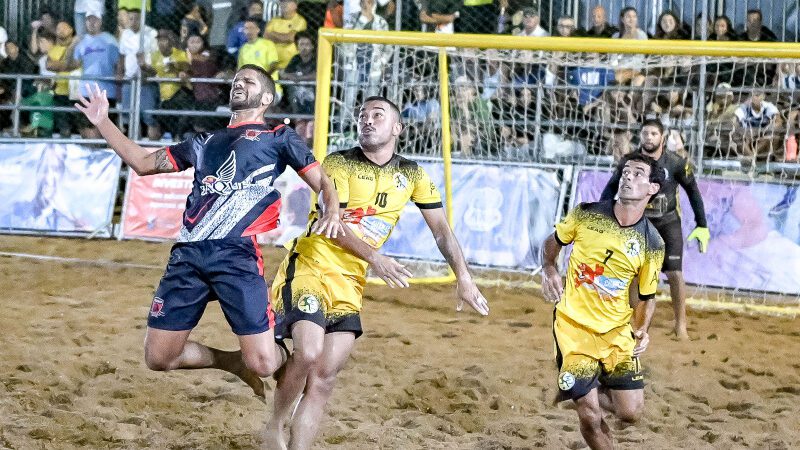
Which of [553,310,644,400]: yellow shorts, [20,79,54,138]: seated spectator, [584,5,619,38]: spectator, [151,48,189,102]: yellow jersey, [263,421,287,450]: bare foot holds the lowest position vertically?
[263,421,287,450]: bare foot

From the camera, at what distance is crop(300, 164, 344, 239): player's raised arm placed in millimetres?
5422

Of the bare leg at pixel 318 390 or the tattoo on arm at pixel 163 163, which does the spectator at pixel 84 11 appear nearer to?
the tattoo on arm at pixel 163 163

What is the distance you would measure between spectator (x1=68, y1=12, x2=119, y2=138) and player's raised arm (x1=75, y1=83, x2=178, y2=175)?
10.3 meters

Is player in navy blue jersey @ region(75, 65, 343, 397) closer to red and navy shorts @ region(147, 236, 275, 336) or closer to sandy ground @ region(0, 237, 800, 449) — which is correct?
red and navy shorts @ region(147, 236, 275, 336)

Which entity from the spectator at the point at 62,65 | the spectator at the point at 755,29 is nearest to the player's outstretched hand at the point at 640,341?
the spectator at the point at 755,29

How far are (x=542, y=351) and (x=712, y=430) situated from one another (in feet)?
7.02

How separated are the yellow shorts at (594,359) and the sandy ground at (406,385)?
87cm

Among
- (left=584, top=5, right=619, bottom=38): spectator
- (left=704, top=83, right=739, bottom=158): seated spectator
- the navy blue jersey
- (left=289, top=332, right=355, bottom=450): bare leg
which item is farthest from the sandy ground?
(left=584, top=5, right=619, bottom=38): spectator

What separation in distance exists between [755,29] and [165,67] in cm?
809

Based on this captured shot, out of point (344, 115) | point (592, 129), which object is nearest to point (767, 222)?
point (592, 129)

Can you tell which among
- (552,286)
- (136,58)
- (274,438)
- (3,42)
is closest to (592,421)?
(552,286)

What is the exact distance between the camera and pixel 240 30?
48.7 ft

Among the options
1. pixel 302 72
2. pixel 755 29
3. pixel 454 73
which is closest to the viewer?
pixel 755 29

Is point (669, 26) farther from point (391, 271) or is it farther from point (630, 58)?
point (391, 271)
